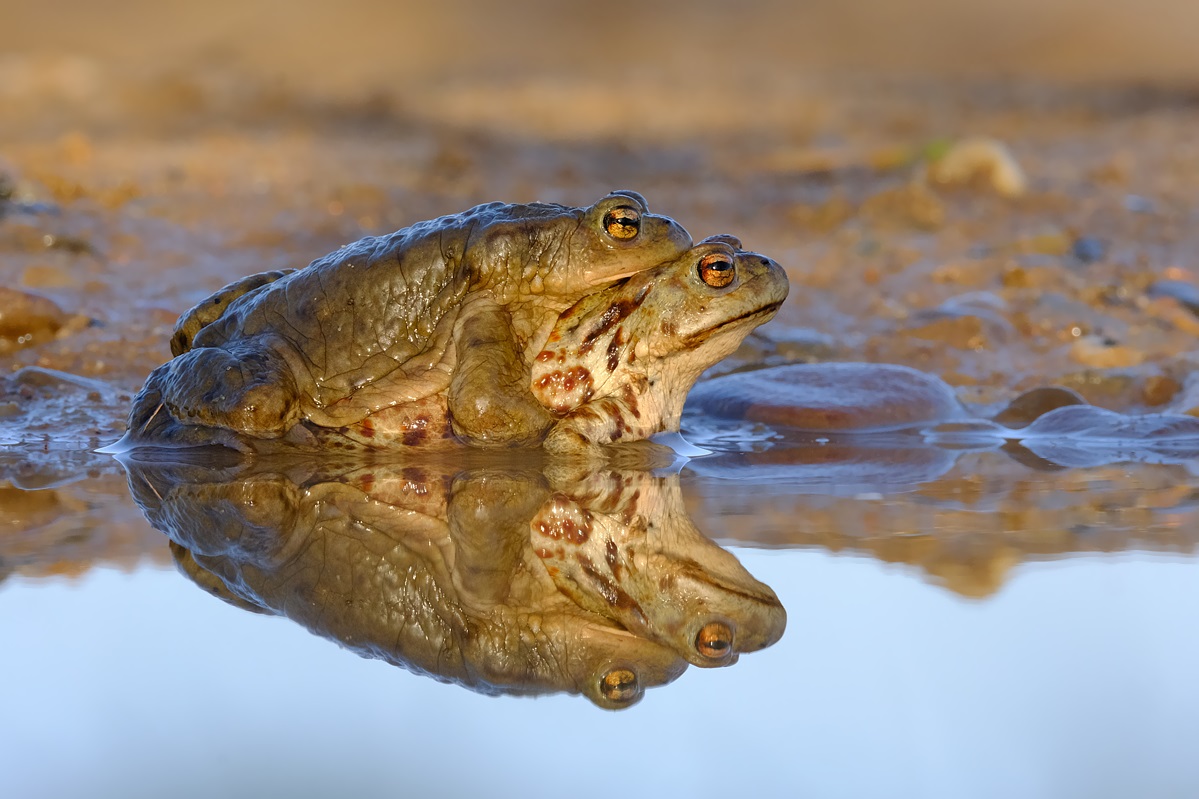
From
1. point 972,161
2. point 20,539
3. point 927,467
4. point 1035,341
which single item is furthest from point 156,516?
point 972,161

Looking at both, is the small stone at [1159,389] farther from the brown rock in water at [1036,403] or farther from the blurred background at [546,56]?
the blurred background at [546,56]

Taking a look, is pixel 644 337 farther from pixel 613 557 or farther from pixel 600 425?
pixel 613 557

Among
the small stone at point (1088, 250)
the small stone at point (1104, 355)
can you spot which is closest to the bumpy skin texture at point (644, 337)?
the small stone at point (1104, 355)

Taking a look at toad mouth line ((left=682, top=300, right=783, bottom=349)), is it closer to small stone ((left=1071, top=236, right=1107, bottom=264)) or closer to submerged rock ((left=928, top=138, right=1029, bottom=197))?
small stone ((left=1071, top=236, right=1107, bottom=264))

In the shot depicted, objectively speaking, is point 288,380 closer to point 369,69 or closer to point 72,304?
point 72,304

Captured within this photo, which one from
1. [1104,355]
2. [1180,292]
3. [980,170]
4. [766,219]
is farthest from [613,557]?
[980,170]

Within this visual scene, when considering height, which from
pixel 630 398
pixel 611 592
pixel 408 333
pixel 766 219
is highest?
pixel 766 219

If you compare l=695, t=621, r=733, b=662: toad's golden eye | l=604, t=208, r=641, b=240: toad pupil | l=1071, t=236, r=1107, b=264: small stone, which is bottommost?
l=695, t=621, r=733, b=662: toad's golden eye

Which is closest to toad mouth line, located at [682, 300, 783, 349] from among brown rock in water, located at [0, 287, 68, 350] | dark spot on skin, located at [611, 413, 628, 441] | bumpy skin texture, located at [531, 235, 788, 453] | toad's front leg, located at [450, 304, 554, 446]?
bumpy skin texture, located at [531, 235, 788, 453]
